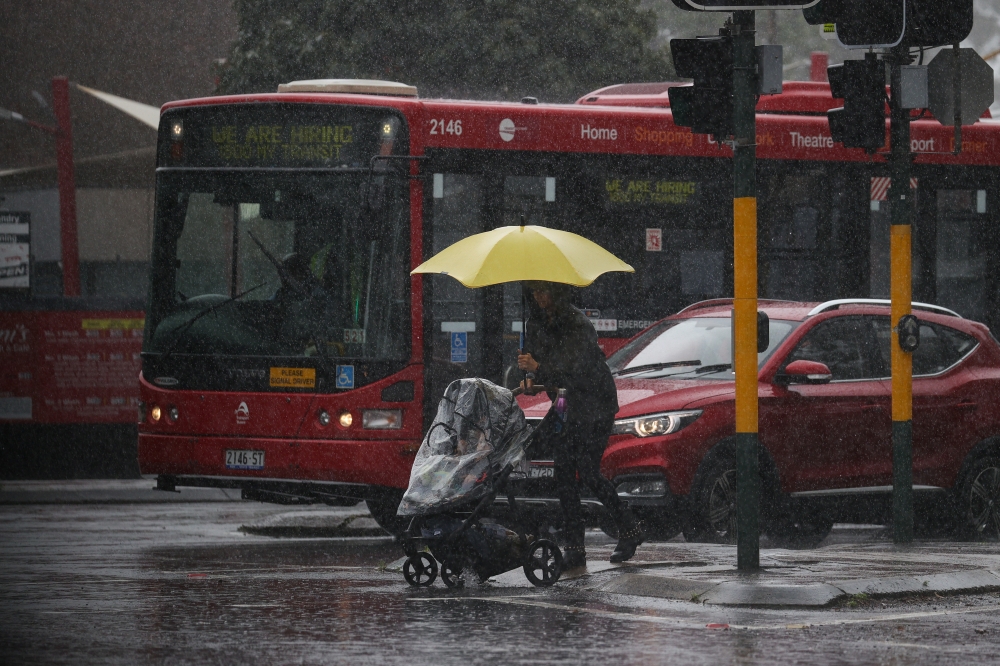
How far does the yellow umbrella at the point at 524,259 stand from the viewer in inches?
432

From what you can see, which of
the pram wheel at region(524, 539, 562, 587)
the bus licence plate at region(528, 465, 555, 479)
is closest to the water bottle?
the pram wheel at region(524, 539, 562, 587)

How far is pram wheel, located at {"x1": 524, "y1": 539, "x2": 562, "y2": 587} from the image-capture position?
1035cm

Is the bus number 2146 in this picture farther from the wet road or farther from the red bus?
the wet road

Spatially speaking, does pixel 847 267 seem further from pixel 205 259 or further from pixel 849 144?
pixel 205 259

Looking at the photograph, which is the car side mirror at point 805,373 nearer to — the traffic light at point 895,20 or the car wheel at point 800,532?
the car wheel at point 800,532

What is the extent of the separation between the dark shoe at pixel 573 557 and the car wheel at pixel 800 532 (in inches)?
137

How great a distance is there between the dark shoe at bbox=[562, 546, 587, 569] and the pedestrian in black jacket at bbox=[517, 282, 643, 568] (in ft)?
0.06

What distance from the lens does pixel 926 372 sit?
45.2 feet

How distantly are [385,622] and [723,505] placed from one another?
4.30 meters

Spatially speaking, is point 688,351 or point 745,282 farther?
point 688,351

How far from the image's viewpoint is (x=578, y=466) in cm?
1096

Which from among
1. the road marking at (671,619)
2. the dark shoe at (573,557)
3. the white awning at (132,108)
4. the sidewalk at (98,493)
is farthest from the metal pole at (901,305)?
the white awning at (132,108)

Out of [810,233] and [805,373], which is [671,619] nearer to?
[805,373]

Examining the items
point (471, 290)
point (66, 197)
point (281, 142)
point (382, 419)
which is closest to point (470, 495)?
point (382, 419)
